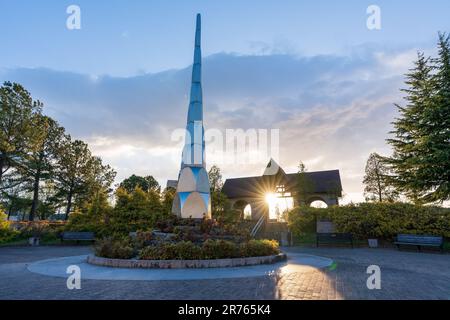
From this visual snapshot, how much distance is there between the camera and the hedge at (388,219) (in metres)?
17.1

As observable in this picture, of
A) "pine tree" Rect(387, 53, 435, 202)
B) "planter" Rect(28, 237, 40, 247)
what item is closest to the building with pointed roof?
"pine tree" Rect(387, 53, 435, 202)

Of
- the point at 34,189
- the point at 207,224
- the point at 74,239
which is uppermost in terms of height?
the point at 34,189

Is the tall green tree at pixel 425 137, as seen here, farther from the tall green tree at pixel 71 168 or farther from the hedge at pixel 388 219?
the tall green tree at pixel 71 168

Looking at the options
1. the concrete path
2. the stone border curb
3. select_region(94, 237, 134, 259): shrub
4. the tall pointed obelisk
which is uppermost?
the tall pointed obelisk

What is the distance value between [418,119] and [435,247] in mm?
9420

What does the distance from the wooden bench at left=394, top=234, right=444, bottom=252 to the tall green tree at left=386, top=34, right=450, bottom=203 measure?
540cm

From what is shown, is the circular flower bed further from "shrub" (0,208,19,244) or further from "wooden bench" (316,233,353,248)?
"shrub" (0,208,19,244)

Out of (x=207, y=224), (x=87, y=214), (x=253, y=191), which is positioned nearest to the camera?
(x=207, y=224)

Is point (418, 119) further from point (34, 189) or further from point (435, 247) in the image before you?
point (34, 189)

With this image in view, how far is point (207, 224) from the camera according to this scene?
1277 centimetres

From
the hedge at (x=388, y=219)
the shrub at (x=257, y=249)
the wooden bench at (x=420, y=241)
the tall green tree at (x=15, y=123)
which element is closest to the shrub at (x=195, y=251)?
the shrub at (x=257, y=249)

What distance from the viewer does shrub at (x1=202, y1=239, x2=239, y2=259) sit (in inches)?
368

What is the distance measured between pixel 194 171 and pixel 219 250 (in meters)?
6.96
